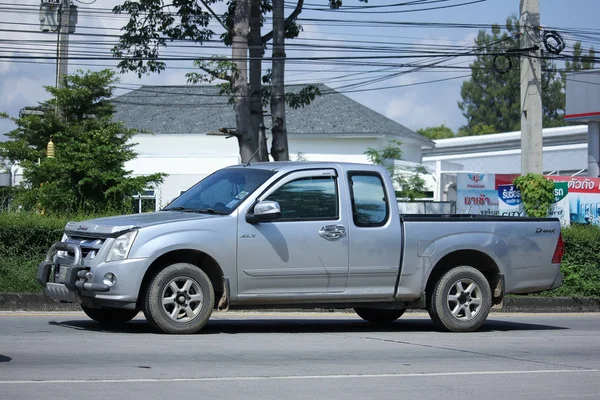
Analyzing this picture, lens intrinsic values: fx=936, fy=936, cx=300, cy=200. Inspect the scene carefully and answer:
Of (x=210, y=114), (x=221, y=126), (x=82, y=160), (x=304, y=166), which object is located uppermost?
(x=210, y=114)

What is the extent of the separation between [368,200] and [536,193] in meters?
10.9

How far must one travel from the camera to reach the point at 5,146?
38.7 meters

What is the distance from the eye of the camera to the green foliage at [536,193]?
68.7ft

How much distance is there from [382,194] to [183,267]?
2.60 meters

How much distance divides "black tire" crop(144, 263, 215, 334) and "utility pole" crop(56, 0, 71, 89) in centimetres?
2029

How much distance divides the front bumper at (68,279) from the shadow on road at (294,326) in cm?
69

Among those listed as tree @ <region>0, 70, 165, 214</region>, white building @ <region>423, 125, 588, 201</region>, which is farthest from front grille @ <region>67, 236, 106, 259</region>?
white building @ <region>423, 125, 588, 201</region>

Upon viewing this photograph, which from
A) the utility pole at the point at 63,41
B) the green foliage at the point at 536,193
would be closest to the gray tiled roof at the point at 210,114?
the utility pole at the point at 63,41

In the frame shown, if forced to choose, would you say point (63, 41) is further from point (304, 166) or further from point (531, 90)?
point (304, 166)

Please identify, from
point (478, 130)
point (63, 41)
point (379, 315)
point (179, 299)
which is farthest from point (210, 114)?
point (478, 130)

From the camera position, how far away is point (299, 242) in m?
10.4

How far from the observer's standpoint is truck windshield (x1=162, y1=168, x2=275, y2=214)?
34.3ft

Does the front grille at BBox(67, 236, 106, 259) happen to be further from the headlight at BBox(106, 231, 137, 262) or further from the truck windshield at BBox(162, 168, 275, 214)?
the truck windshield at BBox(162, 168, 275, 214)

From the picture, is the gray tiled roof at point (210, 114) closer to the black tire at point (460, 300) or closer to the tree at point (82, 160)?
the tree at point (82, 160)
